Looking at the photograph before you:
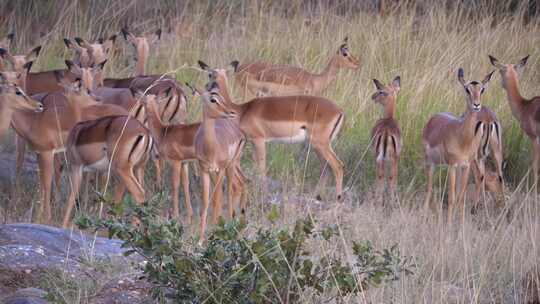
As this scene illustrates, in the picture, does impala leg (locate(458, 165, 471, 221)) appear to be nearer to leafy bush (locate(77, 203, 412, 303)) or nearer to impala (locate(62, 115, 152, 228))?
impala (locate(62, 115, 152, 228))

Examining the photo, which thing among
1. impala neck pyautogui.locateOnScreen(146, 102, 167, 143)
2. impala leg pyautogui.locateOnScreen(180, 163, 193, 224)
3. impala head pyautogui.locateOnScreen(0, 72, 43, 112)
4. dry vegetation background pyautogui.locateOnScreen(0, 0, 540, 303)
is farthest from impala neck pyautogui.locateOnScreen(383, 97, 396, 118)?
impala head pyautogui.locateOnScreen(0, 72, 43, 112)

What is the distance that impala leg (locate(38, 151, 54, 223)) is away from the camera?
7.21 m

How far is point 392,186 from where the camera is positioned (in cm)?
815

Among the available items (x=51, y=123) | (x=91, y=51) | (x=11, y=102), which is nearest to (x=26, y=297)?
(x=11, y=102)

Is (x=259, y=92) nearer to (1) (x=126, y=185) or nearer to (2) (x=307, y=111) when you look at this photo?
(2) (x=307, y=111)

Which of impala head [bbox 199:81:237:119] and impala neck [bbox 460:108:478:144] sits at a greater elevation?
impala head [bbox 199:81:237:119]

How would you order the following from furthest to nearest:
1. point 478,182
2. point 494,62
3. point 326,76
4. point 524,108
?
1. point 326,76
2. point 494,62
3. point 524,108
4. point 478,182

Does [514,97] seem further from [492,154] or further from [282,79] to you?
[282,79]

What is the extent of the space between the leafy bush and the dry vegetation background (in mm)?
487

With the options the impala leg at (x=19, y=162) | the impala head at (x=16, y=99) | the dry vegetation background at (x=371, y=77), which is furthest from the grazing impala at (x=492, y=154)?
the impala leg at (x=19, y=162)

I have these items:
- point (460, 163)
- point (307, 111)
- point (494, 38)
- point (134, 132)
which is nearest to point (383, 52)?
point (494, 38)

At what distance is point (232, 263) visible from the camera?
427cm

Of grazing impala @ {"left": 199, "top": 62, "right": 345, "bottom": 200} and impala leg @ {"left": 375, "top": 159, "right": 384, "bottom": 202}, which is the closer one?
impala leg @ {"left": 375, "top": 159, "right": 384, "bottom": 202}

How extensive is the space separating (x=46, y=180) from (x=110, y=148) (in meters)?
0.72
